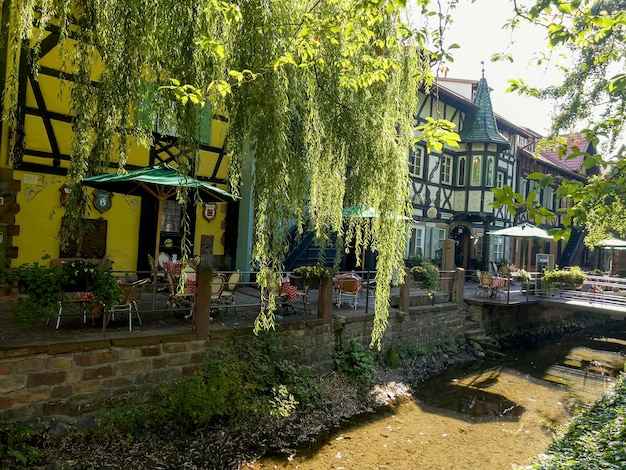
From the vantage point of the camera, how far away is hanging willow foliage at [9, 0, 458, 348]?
3.23m

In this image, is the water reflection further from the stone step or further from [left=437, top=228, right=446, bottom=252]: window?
[left=437, top=228, right=446, bottom=252]: window

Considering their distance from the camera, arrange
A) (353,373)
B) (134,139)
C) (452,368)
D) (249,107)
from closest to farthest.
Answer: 1. (249,107)
2. (134,139)
3. (353,373)
4. (452,368)

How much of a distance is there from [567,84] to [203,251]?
1317 cm

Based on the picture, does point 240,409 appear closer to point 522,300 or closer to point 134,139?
point 134,139

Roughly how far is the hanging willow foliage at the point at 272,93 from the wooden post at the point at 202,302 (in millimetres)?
1891

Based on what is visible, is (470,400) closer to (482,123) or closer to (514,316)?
(514,316)

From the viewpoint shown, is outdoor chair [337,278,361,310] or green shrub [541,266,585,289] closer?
outdoor chair [337,278,361,310]

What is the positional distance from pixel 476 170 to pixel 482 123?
1909 millimetres

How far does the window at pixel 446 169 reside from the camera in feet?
57.9

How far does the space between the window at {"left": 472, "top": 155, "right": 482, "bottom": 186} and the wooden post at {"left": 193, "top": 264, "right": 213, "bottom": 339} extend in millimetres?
14490

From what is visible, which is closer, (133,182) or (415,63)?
(415,63)

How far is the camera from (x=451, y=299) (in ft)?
38.6

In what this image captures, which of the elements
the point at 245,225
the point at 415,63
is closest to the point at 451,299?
the point at 245,225

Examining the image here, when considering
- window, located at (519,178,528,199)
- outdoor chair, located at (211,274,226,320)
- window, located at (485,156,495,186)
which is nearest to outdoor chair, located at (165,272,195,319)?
outdoor chair, located at (211,274,226,320)
